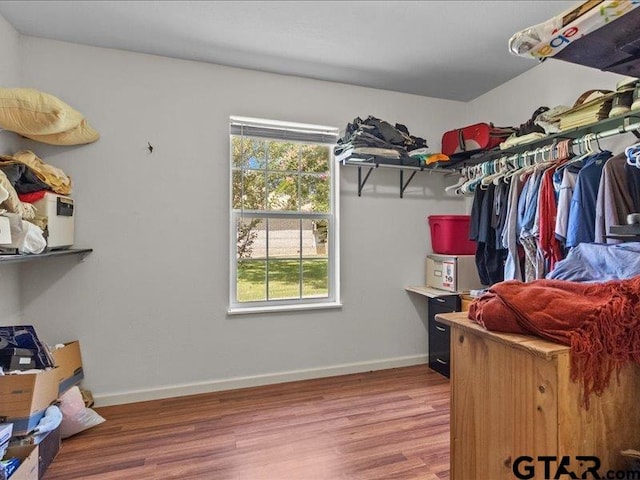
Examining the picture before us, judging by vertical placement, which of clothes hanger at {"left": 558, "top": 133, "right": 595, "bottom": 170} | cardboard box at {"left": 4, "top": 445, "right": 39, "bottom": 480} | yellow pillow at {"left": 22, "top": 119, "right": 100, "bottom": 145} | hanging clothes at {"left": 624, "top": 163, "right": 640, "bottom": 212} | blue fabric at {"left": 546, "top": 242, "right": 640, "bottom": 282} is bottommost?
cardboard box at {"left": 4, "top": 445, "right": 39, "bottom": 480}

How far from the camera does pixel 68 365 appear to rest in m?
2.28

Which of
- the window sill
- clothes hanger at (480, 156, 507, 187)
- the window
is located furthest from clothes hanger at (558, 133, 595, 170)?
the window sill

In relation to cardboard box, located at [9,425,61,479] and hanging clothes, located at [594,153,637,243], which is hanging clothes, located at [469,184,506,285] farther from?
cardboard box, located at [9,425,61,479]

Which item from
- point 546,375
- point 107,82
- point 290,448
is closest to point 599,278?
point 546,375

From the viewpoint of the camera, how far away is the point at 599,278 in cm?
132

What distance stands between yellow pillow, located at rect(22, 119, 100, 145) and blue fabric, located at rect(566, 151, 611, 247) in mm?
3013

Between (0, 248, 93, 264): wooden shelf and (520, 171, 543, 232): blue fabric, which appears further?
(520, 171, 543, 232): blue fabric

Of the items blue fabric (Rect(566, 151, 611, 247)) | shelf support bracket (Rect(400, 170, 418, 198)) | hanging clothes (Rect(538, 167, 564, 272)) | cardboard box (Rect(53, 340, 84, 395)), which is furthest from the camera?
shelf support bracket (Rect(400, 170, 418, 198))

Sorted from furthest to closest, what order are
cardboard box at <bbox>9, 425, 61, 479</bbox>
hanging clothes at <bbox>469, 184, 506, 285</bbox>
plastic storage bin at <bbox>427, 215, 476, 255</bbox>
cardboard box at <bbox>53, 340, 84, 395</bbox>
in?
plastic storage bin at <bbox>427, 215, 476, 255</bbox>
hanging clothes at <bbox>469, 184, 506, 285</bbox>
cardboard box at <bbox>53, 340, 84, 395</bbox>
cardboard box at <bbox>9, 425, 61, 479</bbox>

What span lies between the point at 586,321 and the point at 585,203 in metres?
1.28

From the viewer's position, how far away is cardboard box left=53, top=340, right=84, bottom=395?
2182mm

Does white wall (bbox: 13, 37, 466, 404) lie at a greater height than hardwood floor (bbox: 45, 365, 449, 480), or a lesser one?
greater

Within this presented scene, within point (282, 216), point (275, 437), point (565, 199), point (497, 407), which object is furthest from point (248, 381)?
point (565, 199)

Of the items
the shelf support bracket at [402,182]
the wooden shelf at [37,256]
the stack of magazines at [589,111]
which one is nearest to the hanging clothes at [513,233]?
the stack of magazines at [589,111]
